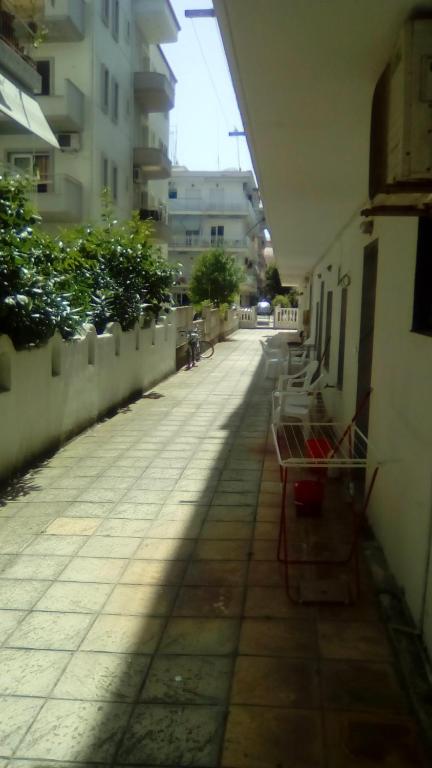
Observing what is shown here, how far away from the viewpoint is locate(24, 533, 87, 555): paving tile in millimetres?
4684

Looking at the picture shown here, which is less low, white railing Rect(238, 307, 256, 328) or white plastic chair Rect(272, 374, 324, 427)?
white railing Rect(238, 307, 256, 328)

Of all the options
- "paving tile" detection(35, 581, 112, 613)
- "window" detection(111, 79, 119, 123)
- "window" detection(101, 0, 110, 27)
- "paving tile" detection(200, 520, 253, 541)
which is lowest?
"paving tile" detection(35, 581, 112, 613)

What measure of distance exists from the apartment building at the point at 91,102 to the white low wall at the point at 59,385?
996 cm

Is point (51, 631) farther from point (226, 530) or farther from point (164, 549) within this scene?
point (226, 530)

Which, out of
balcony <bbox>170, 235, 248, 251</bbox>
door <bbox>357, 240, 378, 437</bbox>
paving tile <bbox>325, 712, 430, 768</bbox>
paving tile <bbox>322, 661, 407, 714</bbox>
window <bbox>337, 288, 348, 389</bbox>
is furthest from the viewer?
balcony <bbox>170, 235, 248, 251</bbox>

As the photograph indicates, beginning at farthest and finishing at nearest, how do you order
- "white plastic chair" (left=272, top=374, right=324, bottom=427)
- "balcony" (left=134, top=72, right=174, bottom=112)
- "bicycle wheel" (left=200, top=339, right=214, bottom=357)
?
"balcony" (left=134, top=72, right=174, bottom=112), "bicycle wheel" (left=200, top=339, right=214, bottom=357), "white plastic chair" (left=272, top=374, right=324, bottom=427)

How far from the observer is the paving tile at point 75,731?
2.65 m

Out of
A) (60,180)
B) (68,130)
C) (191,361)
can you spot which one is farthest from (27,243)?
(68,130)

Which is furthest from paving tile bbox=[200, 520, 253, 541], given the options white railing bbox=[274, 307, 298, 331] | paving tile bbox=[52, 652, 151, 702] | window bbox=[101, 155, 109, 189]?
white railing bbox=[274, 307, 298, 331]

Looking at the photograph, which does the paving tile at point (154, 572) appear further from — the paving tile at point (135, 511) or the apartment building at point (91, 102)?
the apartment building at point (91, 102)

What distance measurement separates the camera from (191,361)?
16641mm

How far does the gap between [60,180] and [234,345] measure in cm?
827

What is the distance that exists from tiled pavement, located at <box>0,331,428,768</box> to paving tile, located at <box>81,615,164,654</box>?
1 centimetres

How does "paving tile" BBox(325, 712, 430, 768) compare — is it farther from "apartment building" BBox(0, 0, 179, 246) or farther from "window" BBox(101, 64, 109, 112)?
"window" BBox(101, 64, 109, 112)
